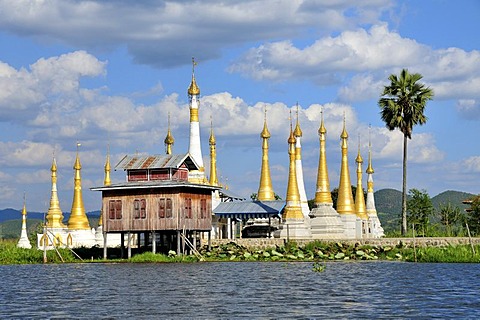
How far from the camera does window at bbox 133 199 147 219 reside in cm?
6062

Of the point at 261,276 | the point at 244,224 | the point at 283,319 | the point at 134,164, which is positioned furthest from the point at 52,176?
the point at 283,319

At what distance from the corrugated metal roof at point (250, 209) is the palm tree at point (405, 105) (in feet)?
36.4

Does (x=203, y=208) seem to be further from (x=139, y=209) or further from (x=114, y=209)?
(x=114, y=209)

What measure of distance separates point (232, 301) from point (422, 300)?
7005 millimetres

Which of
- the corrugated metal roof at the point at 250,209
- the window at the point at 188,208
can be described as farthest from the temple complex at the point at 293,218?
the window at the point at 188,208

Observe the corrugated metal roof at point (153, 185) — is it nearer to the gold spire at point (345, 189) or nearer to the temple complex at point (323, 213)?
the temple complex at point (323, 213)

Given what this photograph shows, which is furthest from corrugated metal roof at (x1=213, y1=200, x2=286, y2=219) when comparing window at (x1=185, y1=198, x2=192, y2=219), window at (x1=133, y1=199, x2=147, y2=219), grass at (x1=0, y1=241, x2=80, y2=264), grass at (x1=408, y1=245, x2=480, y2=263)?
grass at (x1=408, y1=245, x2=480, y2=263)

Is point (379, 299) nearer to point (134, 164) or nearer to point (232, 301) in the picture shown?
point (232, 301)

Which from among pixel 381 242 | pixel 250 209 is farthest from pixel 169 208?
pixel 381 242

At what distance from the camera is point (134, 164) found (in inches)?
2415

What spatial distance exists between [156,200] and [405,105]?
1860 centimetres

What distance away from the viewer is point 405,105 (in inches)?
2532

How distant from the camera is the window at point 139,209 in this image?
60.6 m

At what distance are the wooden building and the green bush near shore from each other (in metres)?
1.74
